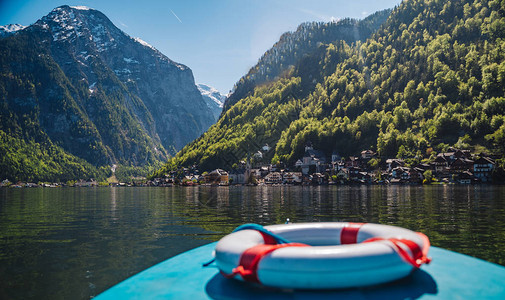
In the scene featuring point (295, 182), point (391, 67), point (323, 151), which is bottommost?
point (295, 182)

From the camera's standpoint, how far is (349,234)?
290 inches

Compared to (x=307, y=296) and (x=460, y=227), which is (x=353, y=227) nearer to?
(x=307, y=296)

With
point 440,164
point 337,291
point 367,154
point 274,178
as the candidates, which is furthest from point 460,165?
point 337,291

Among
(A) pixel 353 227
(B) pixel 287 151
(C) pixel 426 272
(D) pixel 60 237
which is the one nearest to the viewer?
(C) pixel 426 272

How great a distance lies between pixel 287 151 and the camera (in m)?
155

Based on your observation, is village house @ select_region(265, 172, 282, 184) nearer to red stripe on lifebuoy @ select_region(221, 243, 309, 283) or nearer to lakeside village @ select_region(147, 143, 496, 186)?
lakeside village @ select_region(147, 143, 496, 186)

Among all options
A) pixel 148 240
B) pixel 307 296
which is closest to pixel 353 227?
pixel 307 296

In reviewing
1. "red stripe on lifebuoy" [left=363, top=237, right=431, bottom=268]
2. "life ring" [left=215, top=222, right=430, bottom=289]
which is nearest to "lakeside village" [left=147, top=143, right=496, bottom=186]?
"red stripe on lifebuoy" [left=363, top=237, right=431, bottom=268]

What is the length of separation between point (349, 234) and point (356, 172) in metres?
106

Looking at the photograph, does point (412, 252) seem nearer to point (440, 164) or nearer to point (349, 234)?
point (349, 234)

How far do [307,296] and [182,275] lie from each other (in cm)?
296

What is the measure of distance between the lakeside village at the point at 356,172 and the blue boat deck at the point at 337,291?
85496 millimetres

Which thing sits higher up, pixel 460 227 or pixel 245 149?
pixel 245 149

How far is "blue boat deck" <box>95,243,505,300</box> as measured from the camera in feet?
17.2
